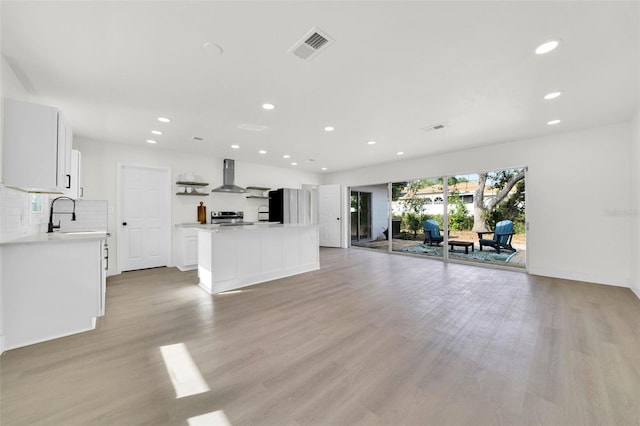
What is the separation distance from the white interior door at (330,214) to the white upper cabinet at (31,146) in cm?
660

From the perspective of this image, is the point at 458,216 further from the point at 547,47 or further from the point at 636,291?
the point at 547,47

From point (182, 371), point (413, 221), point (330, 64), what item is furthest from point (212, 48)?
point (413, 221)

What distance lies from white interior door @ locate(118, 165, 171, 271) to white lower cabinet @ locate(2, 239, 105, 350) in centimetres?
280

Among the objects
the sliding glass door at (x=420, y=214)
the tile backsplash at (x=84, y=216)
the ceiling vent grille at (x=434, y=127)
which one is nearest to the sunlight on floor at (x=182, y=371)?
the tile backsplash at (x=84, y=216)

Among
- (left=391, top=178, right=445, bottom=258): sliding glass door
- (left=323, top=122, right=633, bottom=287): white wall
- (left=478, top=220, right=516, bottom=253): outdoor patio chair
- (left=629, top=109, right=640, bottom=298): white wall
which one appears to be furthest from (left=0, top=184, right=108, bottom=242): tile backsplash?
(left=478, top=220, right=516, bottom=253): outdoor patio chair

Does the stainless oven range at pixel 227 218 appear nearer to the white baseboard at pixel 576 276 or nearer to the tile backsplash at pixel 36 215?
the tile backsplash at pixel 36 215

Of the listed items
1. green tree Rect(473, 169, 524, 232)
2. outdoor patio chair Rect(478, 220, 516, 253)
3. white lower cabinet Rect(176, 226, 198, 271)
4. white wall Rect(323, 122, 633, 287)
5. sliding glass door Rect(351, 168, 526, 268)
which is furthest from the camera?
outdoor patio chair Rect(478, 220, 516, 253)

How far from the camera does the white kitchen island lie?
3.62 m

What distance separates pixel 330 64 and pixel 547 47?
185 cm

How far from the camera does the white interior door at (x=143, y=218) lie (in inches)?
189

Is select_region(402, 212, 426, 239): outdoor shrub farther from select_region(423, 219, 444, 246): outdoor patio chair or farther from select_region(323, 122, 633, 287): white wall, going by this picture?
select_region(323, 122, 633, 287): white wall

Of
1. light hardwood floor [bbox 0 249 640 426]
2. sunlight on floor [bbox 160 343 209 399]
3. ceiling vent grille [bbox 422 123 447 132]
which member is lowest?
sunlight on floor [bbox 160 343 209 399]

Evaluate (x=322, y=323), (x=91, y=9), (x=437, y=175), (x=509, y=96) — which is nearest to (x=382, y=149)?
(x=437, y=175)

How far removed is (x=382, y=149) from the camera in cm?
537
